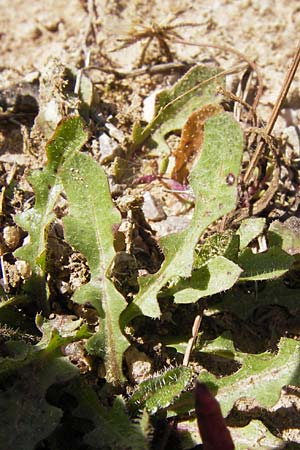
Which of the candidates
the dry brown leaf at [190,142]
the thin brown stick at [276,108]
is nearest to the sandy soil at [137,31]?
the dry brown leaf at [190,142]

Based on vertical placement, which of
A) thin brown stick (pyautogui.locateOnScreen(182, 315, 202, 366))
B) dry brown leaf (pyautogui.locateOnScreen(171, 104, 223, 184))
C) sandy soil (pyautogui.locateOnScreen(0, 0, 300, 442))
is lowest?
thin brown stick (pyautogui.locateOnScreen(182, 315, 202, 366))

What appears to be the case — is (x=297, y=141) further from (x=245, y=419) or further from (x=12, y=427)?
(x=12, y=427)

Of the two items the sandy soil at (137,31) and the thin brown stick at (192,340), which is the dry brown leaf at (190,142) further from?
the thin brown stick at (192,340)

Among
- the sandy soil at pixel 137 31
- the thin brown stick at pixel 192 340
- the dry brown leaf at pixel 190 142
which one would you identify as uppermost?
the sandy soil at pixel 137 31

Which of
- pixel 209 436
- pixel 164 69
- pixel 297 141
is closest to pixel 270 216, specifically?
pixel 297 141

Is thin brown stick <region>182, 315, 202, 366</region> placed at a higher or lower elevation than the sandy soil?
lower

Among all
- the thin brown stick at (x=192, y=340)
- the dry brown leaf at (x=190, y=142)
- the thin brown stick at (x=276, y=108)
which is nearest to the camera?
the thin brown stick at (x=192, y=340)

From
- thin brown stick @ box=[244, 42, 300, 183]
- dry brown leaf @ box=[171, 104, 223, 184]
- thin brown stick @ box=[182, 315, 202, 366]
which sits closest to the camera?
thin brown stick @ box=[182, 315, 202, 366]

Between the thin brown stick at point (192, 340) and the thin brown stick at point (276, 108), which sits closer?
the thin brown stick at point (192, 340)

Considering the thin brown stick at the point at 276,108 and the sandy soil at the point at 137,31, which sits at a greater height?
the sandy soil at the point at 137,31

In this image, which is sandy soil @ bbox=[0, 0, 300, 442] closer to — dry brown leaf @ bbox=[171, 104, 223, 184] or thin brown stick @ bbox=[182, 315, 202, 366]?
dry brown leaf @ bbox=[171, 104, 223, 184]

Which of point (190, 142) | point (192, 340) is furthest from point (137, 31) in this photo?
point (192, 340)

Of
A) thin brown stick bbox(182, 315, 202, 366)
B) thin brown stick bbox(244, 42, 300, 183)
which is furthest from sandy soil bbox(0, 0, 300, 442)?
thin brown stick bbox(182, 315, 202, 366)
